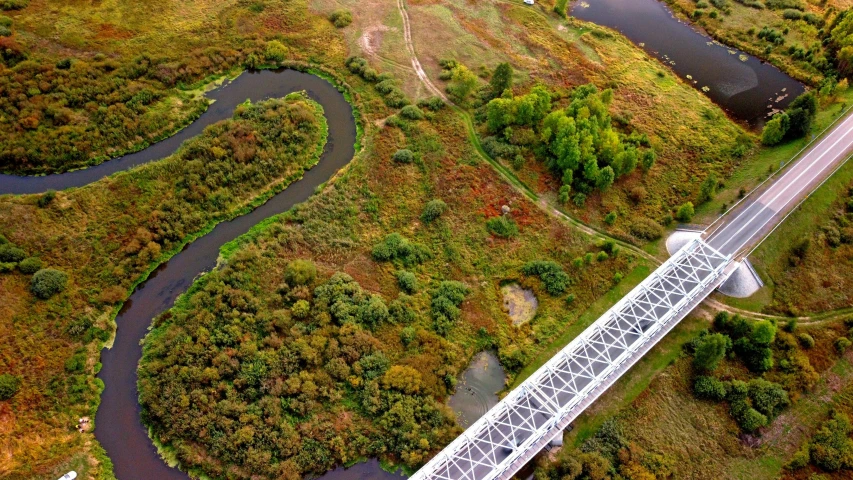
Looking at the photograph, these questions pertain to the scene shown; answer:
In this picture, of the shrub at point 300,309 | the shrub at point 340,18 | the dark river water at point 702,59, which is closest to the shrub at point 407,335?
the shrub at point 300,309

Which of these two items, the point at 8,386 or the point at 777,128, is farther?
the point at 777,128

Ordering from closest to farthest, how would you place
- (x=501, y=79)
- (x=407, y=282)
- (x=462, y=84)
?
(x=407, y=282), (x=501, y=79), (x=462, y=84)

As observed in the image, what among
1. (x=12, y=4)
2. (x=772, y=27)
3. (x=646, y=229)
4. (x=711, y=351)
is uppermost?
(x=772, y=27)

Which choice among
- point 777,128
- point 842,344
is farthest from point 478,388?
point 777,128

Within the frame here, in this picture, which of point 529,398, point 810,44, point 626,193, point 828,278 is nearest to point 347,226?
point 529,398

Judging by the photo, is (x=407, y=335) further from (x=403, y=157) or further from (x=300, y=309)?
(x=403, y=157)

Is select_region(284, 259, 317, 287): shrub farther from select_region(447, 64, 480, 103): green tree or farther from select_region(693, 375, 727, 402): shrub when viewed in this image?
select_region(693, 375, 727, 402): shrub

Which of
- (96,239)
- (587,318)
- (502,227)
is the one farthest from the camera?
(502,227)
